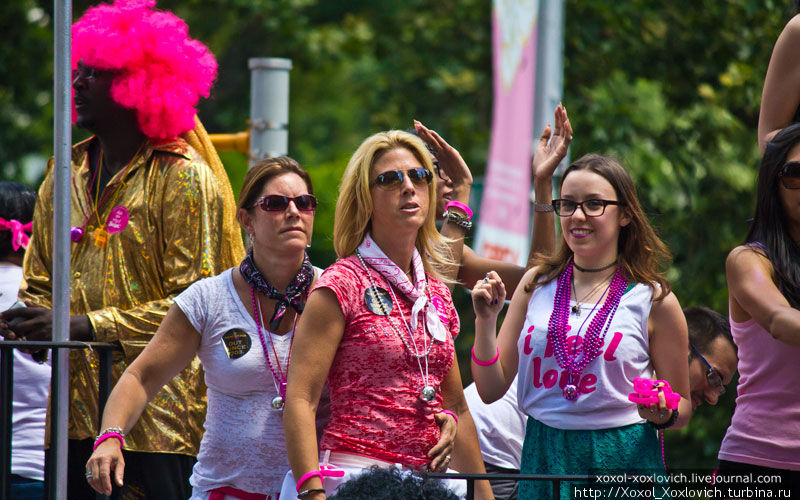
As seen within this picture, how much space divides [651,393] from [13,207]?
330 cm

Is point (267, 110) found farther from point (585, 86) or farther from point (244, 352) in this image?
point (585, 86)

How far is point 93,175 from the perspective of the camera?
15.0 ft

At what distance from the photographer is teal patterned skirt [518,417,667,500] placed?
3.36 m

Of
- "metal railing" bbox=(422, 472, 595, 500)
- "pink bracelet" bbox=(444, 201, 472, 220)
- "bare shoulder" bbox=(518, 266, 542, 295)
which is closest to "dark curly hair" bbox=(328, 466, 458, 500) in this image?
"metal railing" bbox=(422, 472, 595, 500)

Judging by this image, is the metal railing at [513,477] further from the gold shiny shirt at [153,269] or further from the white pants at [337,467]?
the gold shiny shirt at [153,269]

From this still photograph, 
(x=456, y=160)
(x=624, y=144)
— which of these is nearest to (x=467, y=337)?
(x=624, y=144)

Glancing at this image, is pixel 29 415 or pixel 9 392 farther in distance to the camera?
pixel 29 415

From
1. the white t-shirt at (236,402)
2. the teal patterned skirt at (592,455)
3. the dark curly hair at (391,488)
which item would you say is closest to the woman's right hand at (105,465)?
the white t-shirt at (236,402)

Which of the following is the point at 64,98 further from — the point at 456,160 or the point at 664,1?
the point at 664,1

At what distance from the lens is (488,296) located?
3387 millimetres

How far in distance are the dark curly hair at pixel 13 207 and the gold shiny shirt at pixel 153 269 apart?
855 millimetres

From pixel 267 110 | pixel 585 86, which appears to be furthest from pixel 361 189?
pixel 585 86

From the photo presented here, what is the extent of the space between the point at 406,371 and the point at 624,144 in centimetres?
801

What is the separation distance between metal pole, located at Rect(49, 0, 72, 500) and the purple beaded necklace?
157cm
